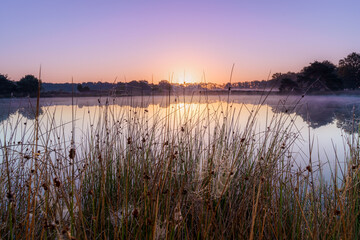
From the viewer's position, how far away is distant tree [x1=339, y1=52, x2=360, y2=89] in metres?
34.3

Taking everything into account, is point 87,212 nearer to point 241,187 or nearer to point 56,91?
point 241,187

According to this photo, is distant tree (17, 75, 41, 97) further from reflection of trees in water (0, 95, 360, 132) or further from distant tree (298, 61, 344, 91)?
distant tree (298, 61, 344, 91)

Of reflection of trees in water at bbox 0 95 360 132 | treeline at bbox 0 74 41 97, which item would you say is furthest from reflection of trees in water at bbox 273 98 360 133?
treeline at bbox 0 74 41 97

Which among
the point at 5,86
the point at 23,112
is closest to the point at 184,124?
the point at 23,112

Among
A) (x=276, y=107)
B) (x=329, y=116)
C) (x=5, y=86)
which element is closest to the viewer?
(x=276, y=107)

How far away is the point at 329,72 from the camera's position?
26000mm

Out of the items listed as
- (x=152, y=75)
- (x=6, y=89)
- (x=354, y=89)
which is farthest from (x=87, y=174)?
(x=354, y=89)

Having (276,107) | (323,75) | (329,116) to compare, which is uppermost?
(323,75)

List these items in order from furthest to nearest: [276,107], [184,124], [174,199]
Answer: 1. [276,107]
2. [184,124]
3. [174,199]

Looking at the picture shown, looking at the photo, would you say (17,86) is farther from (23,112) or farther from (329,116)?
(329,116)

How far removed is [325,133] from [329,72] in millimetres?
21719

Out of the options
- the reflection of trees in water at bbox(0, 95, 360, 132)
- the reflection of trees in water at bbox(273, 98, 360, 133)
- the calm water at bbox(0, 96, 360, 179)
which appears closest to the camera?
the calm water at bbox(0, 96, 360, 179)

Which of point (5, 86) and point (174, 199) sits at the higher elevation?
point (5, 86)

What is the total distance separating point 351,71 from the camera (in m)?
35.4
